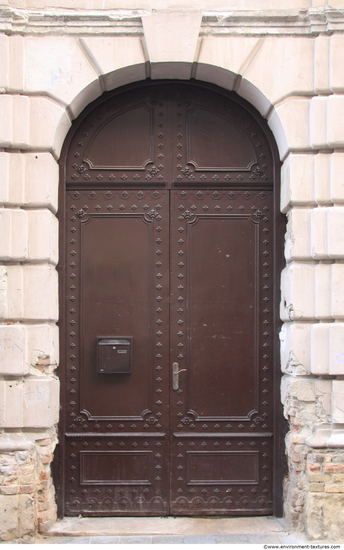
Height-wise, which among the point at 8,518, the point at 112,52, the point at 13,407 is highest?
the point at 112,52

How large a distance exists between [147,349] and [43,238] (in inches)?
50.6

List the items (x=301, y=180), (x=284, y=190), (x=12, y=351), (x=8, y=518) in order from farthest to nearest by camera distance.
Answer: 1. (x=284, y=190)
2. (x=301, y=180)
3. (x=12, y=351)
4. (x=8, y=518)

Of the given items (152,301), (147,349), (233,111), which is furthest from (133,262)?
(233,111)

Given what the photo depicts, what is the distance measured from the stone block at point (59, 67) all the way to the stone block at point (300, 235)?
2026mm

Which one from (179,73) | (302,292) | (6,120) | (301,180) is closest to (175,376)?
(302,292)

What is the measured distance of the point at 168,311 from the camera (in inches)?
159

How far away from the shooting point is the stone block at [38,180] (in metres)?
3.77

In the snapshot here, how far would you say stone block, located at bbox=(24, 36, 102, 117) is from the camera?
12.5ft

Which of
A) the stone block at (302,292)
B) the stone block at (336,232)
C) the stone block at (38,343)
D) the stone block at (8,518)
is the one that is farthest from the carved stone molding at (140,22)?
the stone block at (8,518)

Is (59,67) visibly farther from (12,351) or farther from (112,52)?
(12,351)

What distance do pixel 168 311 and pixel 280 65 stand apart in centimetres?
227

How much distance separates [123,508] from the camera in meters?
3.96

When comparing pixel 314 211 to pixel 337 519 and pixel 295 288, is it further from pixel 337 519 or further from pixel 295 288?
pixel 337 519

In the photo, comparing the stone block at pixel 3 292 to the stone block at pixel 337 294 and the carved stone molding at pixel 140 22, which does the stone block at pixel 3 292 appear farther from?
the stone block at pixel 337 294
